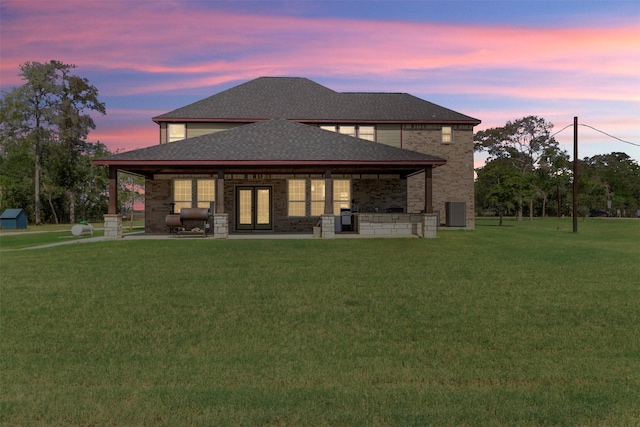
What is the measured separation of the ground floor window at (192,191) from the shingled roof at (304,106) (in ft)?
16.1

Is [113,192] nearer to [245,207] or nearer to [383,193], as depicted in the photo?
[245,207]

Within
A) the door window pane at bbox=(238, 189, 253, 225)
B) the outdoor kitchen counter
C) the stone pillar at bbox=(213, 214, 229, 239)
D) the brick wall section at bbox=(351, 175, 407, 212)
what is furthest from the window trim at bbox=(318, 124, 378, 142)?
the stone pillar at bbox=(213, 214, 229, 239)

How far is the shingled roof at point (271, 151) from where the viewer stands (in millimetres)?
22453

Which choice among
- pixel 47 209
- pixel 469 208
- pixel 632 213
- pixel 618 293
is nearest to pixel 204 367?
pixel 618 293

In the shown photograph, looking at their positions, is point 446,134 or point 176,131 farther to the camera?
point 446,134

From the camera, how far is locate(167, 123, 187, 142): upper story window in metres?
30.3

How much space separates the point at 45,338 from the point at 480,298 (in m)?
6.73

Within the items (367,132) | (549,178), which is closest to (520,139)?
(549,178)

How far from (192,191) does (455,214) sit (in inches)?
623

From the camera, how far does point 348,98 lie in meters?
34.4

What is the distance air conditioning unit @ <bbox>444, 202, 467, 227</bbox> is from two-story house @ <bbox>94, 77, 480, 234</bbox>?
77mm

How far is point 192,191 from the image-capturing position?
89.2ft

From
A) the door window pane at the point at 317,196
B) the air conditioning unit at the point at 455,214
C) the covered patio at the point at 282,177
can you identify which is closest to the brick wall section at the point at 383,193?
the covered patio at the point at 282,177

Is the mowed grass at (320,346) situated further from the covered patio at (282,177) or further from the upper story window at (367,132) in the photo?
the upper story window at (367,132)
